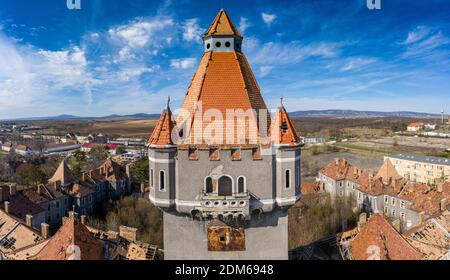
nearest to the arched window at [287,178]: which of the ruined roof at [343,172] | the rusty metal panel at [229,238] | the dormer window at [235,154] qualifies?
the dormer window at [235,154]

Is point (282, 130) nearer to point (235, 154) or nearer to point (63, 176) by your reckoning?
point (235, 154)

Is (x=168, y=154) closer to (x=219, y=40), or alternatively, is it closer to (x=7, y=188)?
(x=219, y=40)

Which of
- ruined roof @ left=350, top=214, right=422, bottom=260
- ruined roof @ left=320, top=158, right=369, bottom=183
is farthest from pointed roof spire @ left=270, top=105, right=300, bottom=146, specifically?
ruined roof @ left=320, top=158, right=369, bottom=183

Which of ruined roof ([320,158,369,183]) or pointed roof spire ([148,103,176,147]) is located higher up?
pointed roof spire ([148,103,176,147])

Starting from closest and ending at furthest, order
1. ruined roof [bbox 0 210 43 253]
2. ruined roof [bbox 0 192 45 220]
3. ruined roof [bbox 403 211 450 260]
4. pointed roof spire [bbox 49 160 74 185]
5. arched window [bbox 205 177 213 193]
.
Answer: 1. arched window [bbox 205 177 213 193]
2. ruined roof [bbox 403 211 450 260]
3. ruined roof [bbox 0 210 43 253]
4. ruined roof [bbox 0 192 45 220]
5. pointed roof spire [bbox 49 160 74 185]

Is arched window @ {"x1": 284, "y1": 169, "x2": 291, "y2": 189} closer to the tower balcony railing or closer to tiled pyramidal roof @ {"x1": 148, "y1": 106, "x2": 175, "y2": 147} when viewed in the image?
the tower balcony railing

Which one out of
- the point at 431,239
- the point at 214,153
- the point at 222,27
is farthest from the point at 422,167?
the point at 214,153

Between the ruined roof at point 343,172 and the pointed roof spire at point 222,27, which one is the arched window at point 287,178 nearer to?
the pointed roof spire at point 222,27

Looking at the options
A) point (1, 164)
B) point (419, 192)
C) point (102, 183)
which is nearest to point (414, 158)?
point (419, 192)
